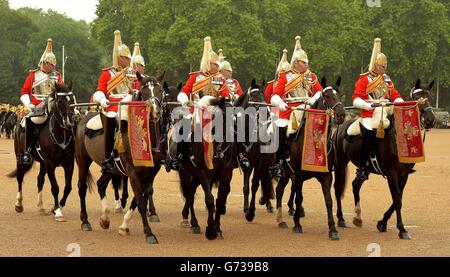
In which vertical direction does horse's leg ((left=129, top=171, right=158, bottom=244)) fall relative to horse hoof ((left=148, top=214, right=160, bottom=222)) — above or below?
above

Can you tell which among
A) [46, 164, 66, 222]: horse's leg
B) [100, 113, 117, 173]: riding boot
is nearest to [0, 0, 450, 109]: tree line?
[46, 164, 66, 222]: horse's leg

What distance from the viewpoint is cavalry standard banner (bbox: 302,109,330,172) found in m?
13.1

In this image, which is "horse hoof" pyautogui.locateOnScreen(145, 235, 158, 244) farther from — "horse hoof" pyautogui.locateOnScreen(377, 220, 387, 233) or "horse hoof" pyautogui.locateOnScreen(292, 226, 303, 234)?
"horse hoof" pyautogui.locateOnScreen(377, 220, 387, 233)

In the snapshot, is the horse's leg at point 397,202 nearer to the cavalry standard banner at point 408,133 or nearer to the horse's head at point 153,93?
the cavalry standard banner at point 408,133

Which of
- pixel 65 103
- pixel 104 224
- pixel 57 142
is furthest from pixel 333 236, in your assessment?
pixel 57 142

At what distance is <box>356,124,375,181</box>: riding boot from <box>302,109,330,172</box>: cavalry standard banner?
1.04m

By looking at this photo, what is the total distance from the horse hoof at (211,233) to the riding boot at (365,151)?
2.94 meters

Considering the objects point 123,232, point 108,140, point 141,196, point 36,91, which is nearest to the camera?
point 141,196

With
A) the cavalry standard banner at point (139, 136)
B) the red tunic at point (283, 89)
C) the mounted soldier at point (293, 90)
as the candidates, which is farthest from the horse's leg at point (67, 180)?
the red tunic at point (283, 89)

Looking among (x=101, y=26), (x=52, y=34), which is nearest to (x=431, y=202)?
(x=101, y=26)

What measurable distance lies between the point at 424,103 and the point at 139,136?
4272 mm

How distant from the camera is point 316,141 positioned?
43.3 ft

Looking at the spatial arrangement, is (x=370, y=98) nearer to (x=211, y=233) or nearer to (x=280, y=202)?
(x=280, y=202)

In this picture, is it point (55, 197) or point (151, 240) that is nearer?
point (151, 240)
